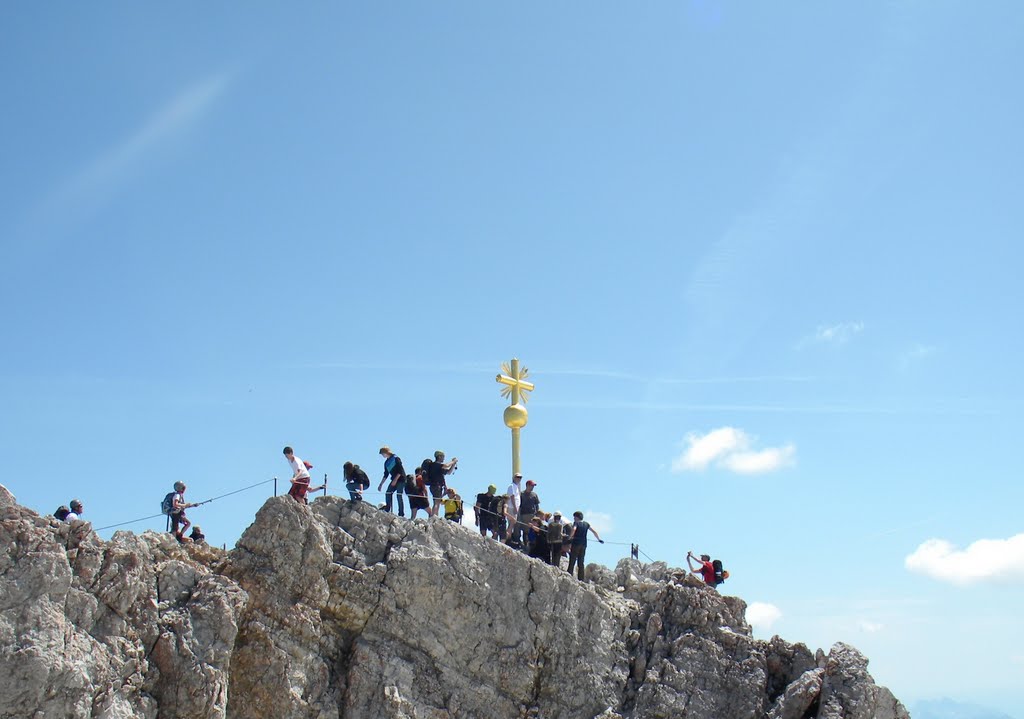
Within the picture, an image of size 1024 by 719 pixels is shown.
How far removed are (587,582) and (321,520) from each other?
279 inches

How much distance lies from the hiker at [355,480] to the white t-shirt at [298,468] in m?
1.25

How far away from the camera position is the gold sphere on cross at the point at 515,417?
94.1ft

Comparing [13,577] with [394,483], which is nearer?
[13,577]

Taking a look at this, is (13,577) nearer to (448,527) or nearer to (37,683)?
(37,683)

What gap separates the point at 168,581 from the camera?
20031mm

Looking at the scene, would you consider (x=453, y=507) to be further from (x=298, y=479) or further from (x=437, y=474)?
(x=298, y=479)

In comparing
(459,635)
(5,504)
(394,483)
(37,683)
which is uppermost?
(394,483)

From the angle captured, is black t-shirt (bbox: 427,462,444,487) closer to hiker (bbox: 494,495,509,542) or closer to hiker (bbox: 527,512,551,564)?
hiker (bbox: 494,495,509,542)

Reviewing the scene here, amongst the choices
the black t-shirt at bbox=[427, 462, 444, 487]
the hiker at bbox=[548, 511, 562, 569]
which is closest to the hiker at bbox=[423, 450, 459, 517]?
the black t-shirt at bbox=[427, 462, 444, 487]

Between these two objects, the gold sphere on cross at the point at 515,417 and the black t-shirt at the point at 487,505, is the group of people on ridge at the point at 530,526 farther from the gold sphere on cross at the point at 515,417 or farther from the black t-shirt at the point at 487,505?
the gold sphere on cross at the point at 515,417

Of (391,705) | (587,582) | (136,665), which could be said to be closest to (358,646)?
(391,705)

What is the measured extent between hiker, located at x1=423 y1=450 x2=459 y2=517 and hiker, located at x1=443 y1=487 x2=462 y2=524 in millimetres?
176

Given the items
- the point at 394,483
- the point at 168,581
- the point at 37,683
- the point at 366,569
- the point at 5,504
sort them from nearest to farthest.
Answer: the point at 37,683 → the point at 5,504 → the point at 168,581 → the point at 366,569 → the point at 394,483

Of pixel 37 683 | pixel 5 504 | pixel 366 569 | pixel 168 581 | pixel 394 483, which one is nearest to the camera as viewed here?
pixel 37 683
